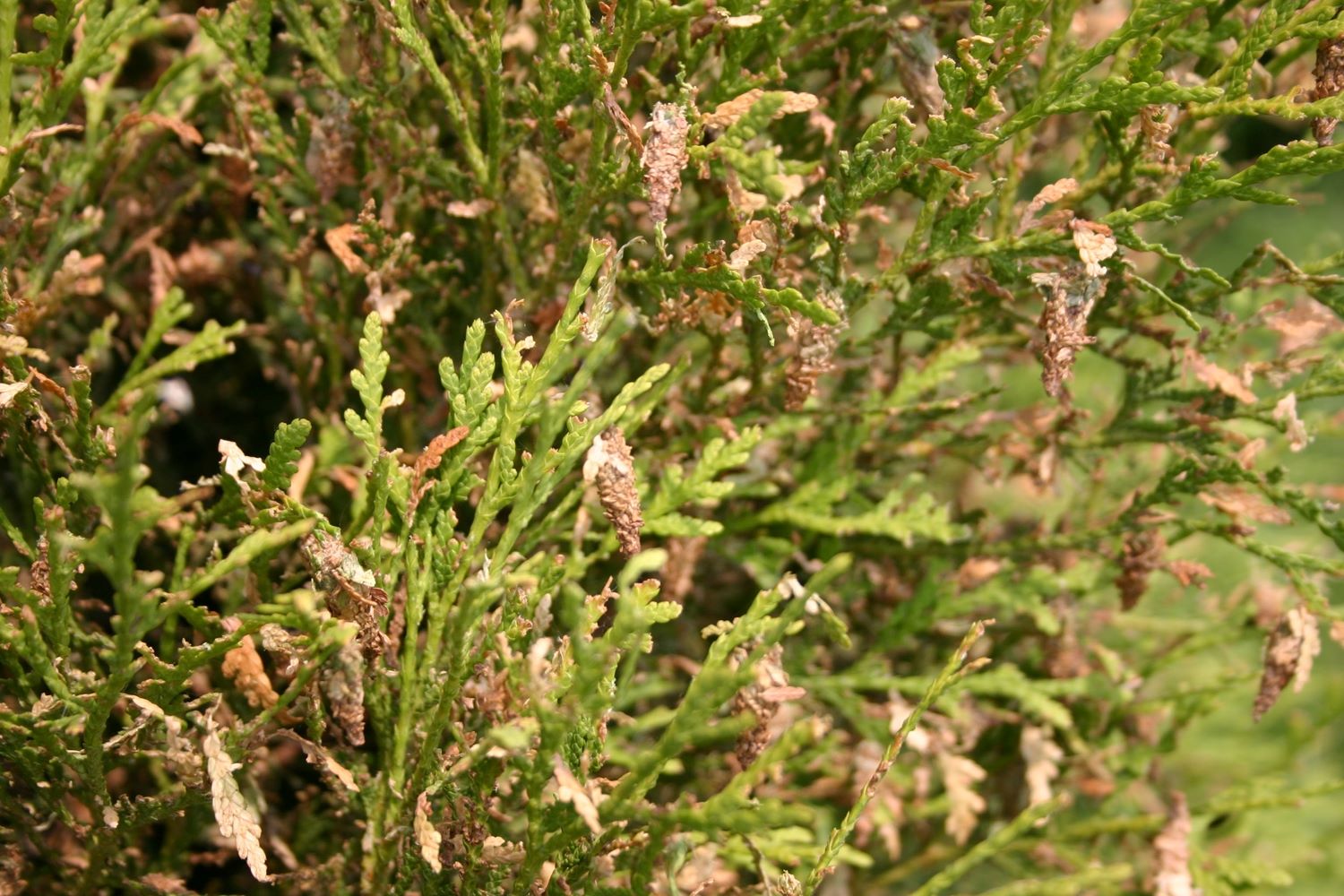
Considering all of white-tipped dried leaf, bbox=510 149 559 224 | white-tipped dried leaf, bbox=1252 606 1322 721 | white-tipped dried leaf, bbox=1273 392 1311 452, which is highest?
white-tipped dried leaf, bbox=510 149 559 224

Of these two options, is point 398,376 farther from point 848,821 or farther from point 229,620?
point 848,821

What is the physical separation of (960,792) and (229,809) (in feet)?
4.72

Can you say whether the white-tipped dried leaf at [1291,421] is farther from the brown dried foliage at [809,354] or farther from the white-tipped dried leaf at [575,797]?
the white-tipped dried leaf at [575,797]

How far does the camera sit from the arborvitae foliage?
1432 millimetres

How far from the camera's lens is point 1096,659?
257cm

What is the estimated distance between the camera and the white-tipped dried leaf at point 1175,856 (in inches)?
85.6

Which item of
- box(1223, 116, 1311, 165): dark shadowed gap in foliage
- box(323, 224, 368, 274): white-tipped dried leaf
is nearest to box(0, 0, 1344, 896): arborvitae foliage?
box(323, 224, 368, 274): white-tipped dried leaf

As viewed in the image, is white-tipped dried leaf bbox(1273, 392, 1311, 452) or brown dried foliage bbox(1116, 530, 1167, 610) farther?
brown dried foliage bbox(1116, 530, 1167, 610)

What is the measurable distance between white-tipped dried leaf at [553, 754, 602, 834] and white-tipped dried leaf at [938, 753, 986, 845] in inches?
41.4

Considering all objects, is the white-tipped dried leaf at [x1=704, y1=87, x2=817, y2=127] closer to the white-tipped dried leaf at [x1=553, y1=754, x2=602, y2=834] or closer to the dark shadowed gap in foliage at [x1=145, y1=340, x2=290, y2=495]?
the white-tipped dried leaf at [x1=553, y1=754, x2=602, y2=834]

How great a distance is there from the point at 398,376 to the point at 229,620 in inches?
26.7

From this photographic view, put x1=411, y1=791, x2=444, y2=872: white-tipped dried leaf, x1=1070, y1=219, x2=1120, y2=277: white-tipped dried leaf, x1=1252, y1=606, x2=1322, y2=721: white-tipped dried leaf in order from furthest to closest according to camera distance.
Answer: x1=1252, y1=606, x2=1322, y2=721: white-tipped dried leaf
x1=1070, y1=219, x2=1120, y2=277: white-tipped dried leaf
x1=411, y1=791, x2=444, y2=872: white-tipped dried leaf

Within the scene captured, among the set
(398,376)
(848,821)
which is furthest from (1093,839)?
(398,376)

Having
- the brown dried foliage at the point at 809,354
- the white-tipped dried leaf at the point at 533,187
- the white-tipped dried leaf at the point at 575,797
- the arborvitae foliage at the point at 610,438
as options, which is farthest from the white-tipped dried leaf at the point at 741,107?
the white-tipped dried leaf at the point at 575,797
